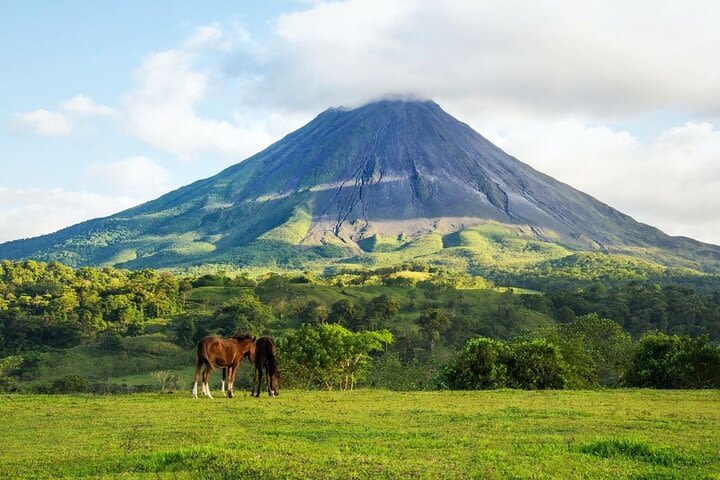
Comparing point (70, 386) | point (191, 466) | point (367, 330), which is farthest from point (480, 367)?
point (367, 330)

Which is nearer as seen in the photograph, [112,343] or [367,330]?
[367,330]

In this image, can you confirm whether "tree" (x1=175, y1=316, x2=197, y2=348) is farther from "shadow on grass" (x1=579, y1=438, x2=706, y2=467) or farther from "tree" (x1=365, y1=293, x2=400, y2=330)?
"shadow on grass" (x1=579, y1=438, x2=706, y2=467)

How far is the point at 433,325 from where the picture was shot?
78375 millimetres

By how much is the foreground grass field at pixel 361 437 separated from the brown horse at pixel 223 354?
87cm

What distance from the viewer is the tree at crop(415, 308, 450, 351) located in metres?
76.3

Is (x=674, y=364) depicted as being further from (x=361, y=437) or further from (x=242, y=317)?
(x=242, y=317)

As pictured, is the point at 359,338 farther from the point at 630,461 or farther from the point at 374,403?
the point at 630,461

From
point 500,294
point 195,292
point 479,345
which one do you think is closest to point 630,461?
point 479,345

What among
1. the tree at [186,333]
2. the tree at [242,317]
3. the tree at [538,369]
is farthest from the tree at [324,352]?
the tree at [186,333]

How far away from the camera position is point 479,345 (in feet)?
99.6

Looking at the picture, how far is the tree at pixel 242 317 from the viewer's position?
72.9 m

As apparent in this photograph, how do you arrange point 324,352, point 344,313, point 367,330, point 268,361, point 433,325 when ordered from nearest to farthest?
point 268,361
point 324,352
point 367,330
point 433,325
point 344,313

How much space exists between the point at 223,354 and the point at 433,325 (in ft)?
191

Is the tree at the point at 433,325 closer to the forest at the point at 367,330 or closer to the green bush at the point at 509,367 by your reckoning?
the forest at the point at 367,330
